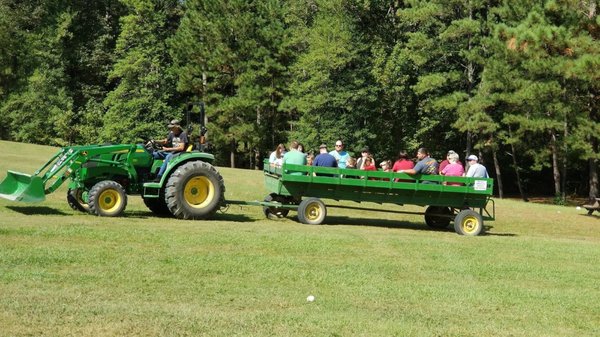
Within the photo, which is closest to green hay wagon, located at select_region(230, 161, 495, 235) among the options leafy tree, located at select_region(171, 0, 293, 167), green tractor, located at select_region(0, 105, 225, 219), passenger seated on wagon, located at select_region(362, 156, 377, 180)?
passenger seated on wagon, located at select_region(362, 156, 377, 180)

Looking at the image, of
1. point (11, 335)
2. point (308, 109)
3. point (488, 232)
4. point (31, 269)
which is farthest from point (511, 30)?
point (11, 335)

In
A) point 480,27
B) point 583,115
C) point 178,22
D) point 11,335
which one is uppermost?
point 178,22

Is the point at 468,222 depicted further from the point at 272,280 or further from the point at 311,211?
the point at 272,280

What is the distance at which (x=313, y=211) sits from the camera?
50.1 ft

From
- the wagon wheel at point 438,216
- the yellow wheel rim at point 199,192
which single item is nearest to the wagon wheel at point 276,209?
the yellow wheel rim at point 199,192

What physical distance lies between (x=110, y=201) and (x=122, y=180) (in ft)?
2.46

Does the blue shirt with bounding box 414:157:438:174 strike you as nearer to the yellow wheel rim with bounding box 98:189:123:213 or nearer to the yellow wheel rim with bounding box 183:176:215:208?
the yellow wheel rim with bounding box 183:176:215:208

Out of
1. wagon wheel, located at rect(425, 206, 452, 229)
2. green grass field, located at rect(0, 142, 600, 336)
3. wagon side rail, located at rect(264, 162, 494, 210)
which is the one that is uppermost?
wagon side rail, located at rect(264, 162, 494, 210)

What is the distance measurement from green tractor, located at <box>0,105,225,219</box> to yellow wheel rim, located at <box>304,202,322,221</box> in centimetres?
196

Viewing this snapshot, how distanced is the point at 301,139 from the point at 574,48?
21.0 m

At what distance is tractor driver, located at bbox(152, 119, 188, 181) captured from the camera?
46.5 feet

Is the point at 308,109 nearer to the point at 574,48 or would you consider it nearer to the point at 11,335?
the point at 574,48

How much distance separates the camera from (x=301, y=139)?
145 feet

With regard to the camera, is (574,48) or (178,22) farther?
(178,22)
